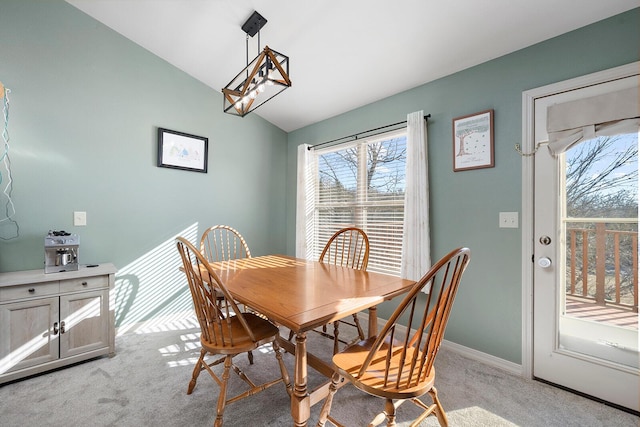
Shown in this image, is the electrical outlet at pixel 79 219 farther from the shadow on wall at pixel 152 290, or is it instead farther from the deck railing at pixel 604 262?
the deck railing at pixel 604 262

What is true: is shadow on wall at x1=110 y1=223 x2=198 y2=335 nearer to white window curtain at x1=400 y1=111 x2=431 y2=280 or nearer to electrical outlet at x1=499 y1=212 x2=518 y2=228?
white window curtain at x1=400 y1=111 x2=431 y2=280

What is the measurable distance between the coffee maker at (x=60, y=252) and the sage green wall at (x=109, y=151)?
0.27m

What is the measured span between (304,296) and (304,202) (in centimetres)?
228

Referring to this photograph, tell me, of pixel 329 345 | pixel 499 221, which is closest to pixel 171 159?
pixel 329 345

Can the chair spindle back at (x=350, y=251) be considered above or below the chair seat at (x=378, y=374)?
above

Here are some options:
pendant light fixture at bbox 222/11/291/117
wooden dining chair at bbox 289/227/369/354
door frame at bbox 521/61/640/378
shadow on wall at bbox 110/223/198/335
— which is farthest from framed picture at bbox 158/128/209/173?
door frame at bbox 521/61/640/378

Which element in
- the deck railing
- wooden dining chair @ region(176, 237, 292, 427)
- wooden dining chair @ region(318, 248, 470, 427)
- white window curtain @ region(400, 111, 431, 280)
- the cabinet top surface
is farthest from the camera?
white window curtain @ region(400, 111, 431, 280)

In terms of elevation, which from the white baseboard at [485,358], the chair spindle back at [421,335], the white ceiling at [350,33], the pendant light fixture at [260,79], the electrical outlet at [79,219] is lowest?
the white baseboard at [485,358]

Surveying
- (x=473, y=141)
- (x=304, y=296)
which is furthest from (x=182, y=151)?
(x=473, y=141)

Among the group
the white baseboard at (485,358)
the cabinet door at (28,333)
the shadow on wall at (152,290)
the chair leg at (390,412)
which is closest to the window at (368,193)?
the white baseboard at (485,358)

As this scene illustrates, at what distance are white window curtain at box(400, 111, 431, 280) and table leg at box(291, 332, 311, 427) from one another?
154 centimetres

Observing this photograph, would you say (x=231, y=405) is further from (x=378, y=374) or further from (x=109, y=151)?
(x=109, y=151)

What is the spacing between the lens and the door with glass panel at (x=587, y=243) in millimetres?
1671

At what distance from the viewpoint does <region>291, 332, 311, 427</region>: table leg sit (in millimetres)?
1216
